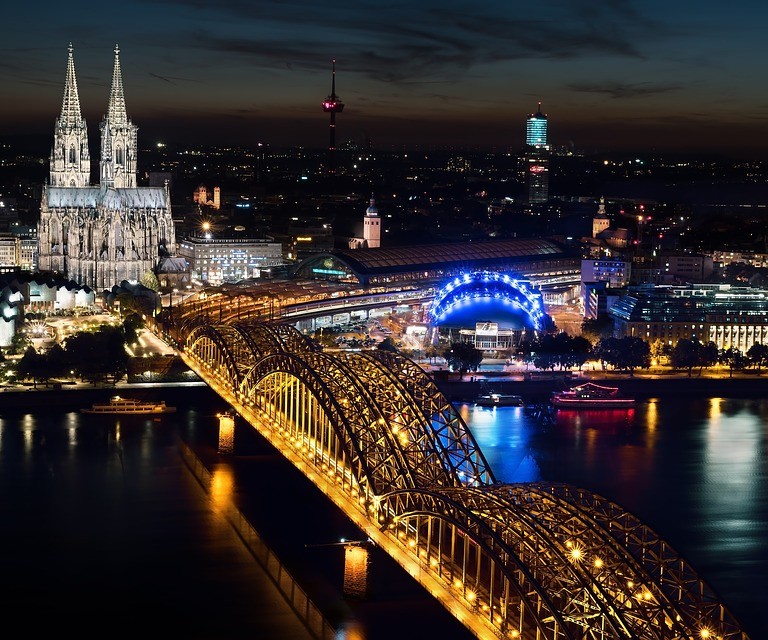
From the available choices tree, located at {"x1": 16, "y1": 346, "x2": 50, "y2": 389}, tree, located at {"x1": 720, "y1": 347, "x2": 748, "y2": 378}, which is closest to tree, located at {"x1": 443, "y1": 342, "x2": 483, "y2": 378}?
tree, located at {"x1": 720, "y1": 347, "x2": 748, "y2": 378}

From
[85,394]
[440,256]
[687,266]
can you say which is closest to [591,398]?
[85,394]

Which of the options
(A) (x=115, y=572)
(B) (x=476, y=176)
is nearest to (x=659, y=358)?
(A) (x=115, y=572)

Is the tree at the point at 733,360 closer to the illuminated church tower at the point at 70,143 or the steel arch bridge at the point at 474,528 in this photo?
the steel arch bridge at the point at 474,528

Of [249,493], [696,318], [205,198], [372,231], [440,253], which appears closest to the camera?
[249,493]

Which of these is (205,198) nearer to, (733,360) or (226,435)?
(733,360)

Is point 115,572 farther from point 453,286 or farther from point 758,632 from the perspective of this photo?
point 453,286

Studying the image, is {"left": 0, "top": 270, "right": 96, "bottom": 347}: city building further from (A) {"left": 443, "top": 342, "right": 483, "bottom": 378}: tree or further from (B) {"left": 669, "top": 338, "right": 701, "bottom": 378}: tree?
(B) {"left": 669, "top": 338, "right": 701, "bottom": 378}: tree
